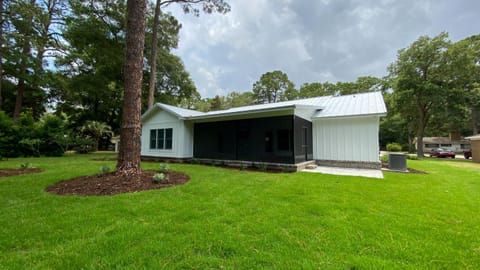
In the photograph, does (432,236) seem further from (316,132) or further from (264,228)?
(316,132)

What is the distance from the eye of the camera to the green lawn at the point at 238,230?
2.11 metres

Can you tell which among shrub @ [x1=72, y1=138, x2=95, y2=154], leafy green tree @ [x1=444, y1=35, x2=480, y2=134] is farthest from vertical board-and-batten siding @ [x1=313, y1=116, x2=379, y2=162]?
leafy green tree @ [x1=444, y1=35, x2=480, y2=134]

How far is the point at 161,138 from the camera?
12781 mm

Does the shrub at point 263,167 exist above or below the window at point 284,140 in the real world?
below

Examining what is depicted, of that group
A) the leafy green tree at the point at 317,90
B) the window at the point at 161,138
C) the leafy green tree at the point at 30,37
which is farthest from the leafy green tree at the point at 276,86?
the leafy green tree at the point at 30,37

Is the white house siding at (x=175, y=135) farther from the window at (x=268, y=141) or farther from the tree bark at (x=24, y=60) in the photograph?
the tree bark at (x=24, y=60)

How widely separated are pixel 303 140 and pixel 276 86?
28817 millimetres

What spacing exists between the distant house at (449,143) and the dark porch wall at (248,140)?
46.3 metres

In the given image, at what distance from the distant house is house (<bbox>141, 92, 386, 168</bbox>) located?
4316cm

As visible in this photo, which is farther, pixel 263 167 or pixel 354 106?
pixel 354 106

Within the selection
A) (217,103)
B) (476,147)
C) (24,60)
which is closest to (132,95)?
(24,60)

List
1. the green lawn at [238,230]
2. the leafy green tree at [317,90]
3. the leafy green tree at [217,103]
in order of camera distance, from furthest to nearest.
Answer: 1. the leafy green tree at [217,103]
2. the leafy green tree at [317,90]
3. the green lawn at [238,230]

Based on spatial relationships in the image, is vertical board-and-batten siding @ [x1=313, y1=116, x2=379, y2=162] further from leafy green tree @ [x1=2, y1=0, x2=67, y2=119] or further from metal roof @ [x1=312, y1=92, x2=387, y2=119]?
leafy green tree @ [x1=2, y1=0, x2=67, y2=119]

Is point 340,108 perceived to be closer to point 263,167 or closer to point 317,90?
point 263,167
